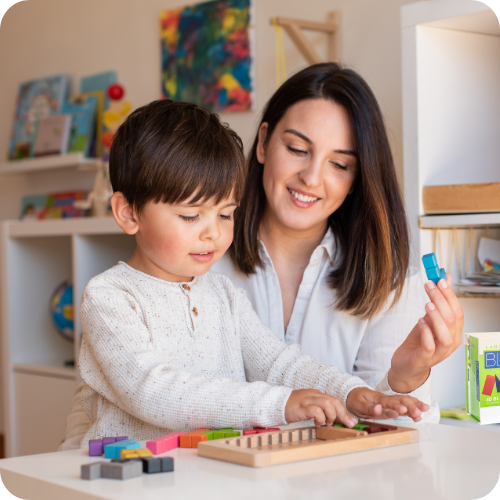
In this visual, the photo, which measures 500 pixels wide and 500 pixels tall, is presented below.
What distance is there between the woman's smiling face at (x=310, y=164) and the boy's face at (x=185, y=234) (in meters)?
0.35

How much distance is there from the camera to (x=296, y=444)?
31.7 inches

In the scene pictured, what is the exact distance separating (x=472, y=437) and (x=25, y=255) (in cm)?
207

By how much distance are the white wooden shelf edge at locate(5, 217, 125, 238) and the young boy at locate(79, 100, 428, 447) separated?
106cm

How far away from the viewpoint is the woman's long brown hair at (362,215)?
141cm

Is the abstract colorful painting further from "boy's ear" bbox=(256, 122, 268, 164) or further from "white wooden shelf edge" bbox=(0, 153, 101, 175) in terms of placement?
"boy's ear" bbox=(256, 122, 268, 164)

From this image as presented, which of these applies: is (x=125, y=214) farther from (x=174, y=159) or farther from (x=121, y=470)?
(x=121, y=470)

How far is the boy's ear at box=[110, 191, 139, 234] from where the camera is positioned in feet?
3.69

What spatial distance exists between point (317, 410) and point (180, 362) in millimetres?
281

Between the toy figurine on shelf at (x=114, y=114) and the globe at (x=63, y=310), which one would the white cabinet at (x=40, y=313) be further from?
the toy figurine on shelf at (x=114, y=114)

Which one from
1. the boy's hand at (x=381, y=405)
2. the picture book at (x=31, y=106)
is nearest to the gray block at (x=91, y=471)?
the boy's hand at (x=381, y=405)

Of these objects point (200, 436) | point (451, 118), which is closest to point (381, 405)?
point (200, 436)

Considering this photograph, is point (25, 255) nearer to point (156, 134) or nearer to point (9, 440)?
point (9, 440)

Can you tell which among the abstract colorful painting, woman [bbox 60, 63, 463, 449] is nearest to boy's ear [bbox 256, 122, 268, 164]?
woman [bbox 60, 63, 463, 449]

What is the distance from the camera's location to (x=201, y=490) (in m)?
0.66
